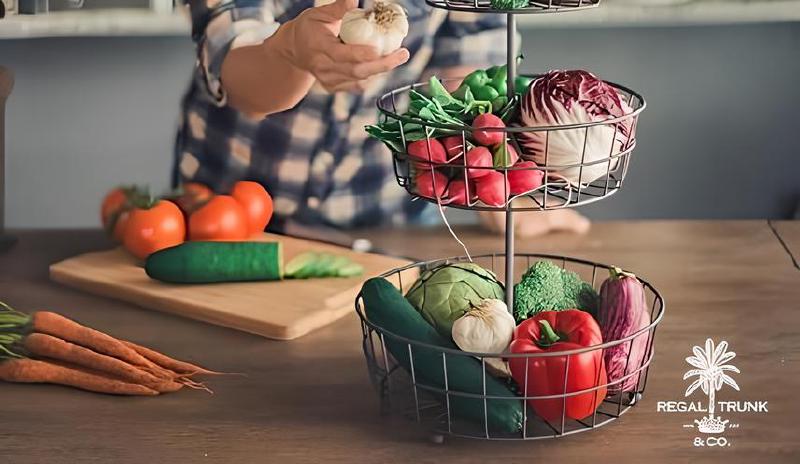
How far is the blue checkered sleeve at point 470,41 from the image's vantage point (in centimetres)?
217

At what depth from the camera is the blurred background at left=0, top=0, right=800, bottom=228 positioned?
2.90 metres

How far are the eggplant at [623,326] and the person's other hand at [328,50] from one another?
0.44m

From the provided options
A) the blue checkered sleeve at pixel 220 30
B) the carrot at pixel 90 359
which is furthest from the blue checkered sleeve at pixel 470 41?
the carrot at pixel 90 359

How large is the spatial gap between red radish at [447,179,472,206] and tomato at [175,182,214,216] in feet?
2.66

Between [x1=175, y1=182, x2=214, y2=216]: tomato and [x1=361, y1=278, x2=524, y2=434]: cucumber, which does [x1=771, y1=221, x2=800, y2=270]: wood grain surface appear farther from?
[x1=175, y1=182, x2=214, y2=216]: tomato

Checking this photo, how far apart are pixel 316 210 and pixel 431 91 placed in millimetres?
1049

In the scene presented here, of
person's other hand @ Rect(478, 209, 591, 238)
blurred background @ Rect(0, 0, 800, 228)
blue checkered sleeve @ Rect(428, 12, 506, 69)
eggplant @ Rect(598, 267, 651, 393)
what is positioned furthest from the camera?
blurred background @ Rect(0, 0, 800, 228)

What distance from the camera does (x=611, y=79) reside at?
310cm

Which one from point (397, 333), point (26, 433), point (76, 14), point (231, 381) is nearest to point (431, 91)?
point (397, 333)

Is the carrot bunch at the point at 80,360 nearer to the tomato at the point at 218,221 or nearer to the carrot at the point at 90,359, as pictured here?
the carrot at the point at 90,359

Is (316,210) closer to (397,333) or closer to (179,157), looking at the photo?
(179,157)

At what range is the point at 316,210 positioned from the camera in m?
2.22

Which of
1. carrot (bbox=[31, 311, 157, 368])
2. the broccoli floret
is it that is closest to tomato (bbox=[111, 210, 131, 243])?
carrot (bbox=[31, 311, 157, 368])

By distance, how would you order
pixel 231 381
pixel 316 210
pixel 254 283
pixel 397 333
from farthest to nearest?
pixel 316 210 < pixel 254 283 < pixel 231 381 < pixel 397 333
